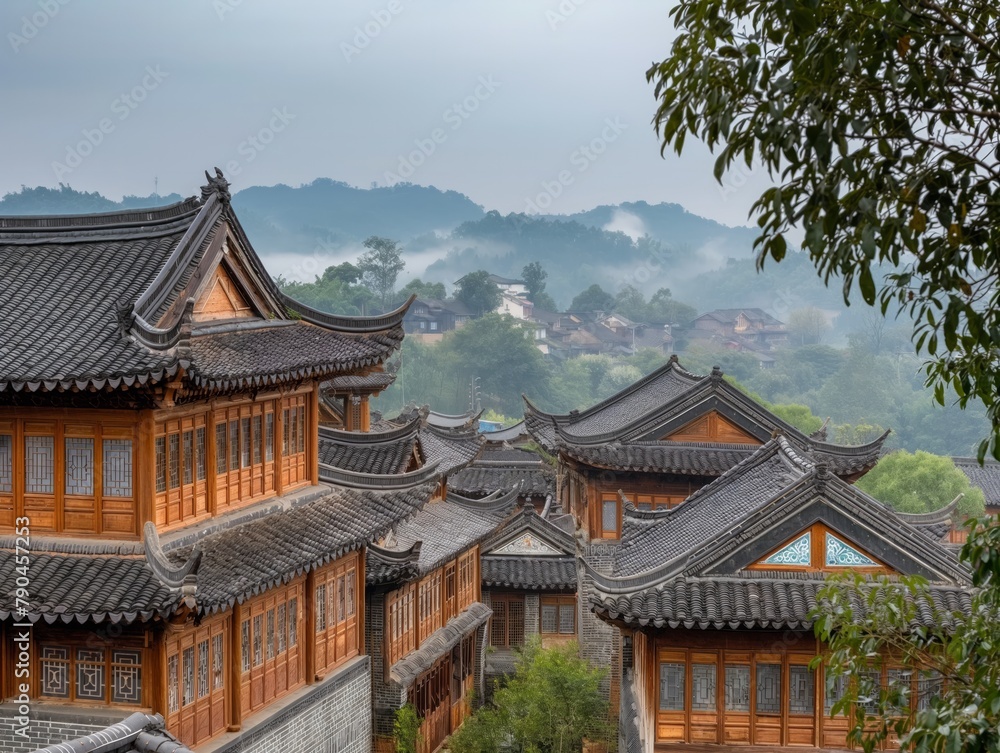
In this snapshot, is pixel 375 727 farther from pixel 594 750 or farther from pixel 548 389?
pixel 548 389

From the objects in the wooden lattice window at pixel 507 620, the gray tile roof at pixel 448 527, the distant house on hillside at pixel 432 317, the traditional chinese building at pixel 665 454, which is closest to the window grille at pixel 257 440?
the gray tile roof at pixel 448 527

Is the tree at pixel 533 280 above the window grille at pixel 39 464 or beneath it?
above

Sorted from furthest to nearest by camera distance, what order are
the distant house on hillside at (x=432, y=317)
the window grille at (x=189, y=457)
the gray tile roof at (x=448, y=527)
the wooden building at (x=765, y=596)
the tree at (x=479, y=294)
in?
the tree at (x=479, y=294), the distant house on hillside at (x=432, y=317), the gray tile roof at (x=448, y=527), the wooden building at (x=765, y=596), the window grille at (x=189, y=457)

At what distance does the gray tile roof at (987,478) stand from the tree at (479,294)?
275 feet

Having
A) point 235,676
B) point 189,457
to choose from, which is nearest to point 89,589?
point 189,457

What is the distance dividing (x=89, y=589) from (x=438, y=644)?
12839mm

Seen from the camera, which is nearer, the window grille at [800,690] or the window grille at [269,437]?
the window grille at [800,690]

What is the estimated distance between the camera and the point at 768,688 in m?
16.7

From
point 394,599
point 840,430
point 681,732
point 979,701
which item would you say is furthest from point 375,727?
point 840,430

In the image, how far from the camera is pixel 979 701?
261 inches

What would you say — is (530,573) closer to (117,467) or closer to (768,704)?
(768,704)

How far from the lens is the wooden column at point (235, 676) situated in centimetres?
1600

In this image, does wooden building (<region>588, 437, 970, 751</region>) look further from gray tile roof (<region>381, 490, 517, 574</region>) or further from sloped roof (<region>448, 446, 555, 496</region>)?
sloped roof (<region>448, 446, 555, 496</region>)

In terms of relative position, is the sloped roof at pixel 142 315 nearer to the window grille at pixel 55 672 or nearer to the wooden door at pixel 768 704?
the window grille at pixel 55 672
